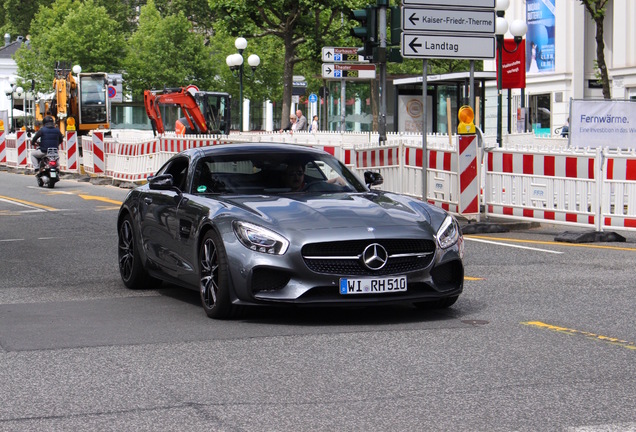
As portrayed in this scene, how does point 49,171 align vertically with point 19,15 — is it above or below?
→ below

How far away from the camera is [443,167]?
18672 millimetres

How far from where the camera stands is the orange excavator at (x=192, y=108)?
42.6m

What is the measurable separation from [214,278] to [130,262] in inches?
92.1

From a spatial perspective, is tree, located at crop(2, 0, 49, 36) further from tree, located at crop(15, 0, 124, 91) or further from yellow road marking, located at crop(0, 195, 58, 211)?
yellow road marking, located at crop(0, 195, 58, 211)

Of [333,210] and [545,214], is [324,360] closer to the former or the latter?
[333,210]

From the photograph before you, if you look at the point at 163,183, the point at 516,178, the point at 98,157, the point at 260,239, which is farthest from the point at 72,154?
the point at 260,239

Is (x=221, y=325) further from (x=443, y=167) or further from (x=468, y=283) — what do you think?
(x=443, y=167)

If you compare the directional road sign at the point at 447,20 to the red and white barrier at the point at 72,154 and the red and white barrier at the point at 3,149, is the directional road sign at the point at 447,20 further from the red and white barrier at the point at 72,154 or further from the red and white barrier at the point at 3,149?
the red and white barrier at the point at 3,149

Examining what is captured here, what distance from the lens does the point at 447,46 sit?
1769 centimetres

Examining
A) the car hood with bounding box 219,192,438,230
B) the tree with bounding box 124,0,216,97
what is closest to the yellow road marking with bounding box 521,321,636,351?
the car hood with bounding box 219,192,438,230

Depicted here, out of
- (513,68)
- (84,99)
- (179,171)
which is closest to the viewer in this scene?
(179,171)

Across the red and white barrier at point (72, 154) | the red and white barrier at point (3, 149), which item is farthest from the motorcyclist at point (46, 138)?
the red and white barrier at point (3, 149)

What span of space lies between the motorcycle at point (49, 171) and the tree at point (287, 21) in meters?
17.8

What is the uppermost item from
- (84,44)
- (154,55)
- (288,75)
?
(84,44)
